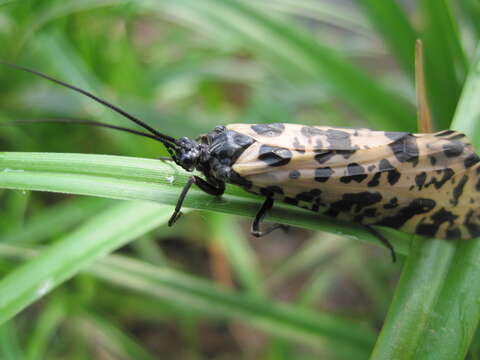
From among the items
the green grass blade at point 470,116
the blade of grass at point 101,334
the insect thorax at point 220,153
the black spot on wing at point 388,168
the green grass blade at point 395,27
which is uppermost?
the green grass blade at point 395,27

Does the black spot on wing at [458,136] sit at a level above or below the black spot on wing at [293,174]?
above

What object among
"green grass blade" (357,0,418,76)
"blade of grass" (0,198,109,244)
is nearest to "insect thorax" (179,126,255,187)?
"blade of grass" (0,198,109,244)

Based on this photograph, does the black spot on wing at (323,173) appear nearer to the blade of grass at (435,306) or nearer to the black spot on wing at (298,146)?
the black spot on wing at (298,146)

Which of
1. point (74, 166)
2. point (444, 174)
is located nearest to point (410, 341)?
point (444, 174)

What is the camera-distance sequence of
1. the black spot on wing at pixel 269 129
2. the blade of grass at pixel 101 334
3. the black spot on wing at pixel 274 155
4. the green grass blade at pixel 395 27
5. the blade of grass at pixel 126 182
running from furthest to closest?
the blade of grass at pixel 101 334 → the green grass blade at pixel 395 27 → the black spot on wing at pixel 269 129 → the black spot on wing at pixel 274 155 → the blade of grass at pixel 126 182

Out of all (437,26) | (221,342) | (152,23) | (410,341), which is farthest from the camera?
(152,23)

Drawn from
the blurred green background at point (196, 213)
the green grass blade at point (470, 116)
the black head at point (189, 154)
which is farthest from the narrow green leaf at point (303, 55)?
the black head at point (189, 154)

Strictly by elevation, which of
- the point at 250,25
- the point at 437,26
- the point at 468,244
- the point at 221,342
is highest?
the point at 437,26

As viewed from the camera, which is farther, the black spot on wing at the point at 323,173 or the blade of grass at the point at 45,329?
the blade of grass at the point at 45,329

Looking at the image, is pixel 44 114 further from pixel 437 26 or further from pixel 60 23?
pixel 437 26
